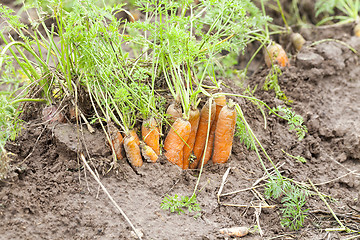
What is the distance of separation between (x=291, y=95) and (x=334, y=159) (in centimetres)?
72

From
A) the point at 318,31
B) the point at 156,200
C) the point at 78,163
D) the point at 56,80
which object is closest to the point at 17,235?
the point at 78,163

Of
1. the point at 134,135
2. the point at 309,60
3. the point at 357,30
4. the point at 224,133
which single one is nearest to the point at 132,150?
the point at 134,135

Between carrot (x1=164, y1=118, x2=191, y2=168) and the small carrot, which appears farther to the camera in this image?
the small carrot

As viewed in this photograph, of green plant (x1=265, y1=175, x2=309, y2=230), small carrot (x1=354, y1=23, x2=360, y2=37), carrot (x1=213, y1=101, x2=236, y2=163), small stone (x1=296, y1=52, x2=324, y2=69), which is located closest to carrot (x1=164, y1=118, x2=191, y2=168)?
carrot (x1=213, y1=101, x2=236, y2=163)

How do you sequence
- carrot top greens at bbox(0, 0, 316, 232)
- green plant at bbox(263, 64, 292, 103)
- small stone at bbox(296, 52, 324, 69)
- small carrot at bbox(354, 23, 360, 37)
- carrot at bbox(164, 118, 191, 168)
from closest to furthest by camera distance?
carrot top greens at bbox(0, 0, 316, 232), carrot at bbox(164, 118, 191, 168), green plant at bbox(263, 64, 292, 103), small stone at bbox(296, 52, 324, 69), small carrot at bbox(354, 23, 360, 37)

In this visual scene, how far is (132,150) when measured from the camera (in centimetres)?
249

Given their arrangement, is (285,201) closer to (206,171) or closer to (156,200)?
(206,171)

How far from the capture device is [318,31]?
180 inches

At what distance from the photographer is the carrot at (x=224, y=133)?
2.62 meters

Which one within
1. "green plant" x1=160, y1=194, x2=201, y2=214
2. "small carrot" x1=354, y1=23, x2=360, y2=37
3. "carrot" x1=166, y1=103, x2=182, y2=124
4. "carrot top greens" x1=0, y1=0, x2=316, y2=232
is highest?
"carrot top greens" x1=0, y1=0, x2=316, y2=232

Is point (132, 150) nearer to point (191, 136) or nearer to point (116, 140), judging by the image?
point (116, 140)

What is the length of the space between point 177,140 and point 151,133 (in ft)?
0.58

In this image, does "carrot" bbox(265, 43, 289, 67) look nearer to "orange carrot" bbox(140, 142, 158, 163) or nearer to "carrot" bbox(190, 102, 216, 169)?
"carrot" bbox(190, 102, 216, 169)

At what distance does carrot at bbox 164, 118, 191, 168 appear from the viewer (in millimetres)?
2582
